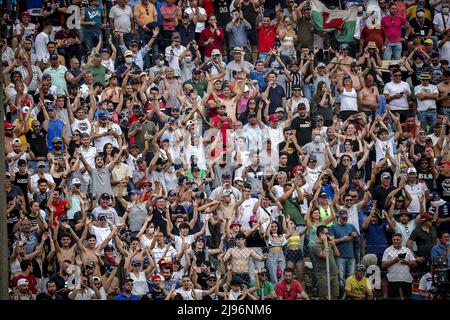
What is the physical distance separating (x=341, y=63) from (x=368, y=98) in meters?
0.81

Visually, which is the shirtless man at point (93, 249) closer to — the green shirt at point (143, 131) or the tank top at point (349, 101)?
the green shirt at point (143, 131)

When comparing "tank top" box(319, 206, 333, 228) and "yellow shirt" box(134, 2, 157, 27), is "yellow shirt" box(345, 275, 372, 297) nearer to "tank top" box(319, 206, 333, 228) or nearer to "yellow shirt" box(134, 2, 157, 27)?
"tank top" box(319, 206, 333, 228)

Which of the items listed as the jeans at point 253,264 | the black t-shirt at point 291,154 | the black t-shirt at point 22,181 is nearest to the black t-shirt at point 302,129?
the black t-shirt at point 291,154

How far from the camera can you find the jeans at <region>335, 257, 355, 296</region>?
20.6 meters

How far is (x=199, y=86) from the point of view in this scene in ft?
79.3

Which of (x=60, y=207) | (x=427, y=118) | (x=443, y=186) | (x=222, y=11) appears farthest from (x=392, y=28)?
(x=60, y=207)

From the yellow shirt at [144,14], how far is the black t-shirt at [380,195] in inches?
216

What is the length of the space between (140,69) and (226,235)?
171 inches

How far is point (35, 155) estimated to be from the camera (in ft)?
73.9

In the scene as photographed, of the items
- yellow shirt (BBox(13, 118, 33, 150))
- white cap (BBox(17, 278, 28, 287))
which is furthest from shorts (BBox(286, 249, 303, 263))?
yellow shirt (BBox(13, 118, 33, 150))

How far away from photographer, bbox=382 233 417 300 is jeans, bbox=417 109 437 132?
11.3 feet

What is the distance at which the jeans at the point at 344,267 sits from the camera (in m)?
20.6
